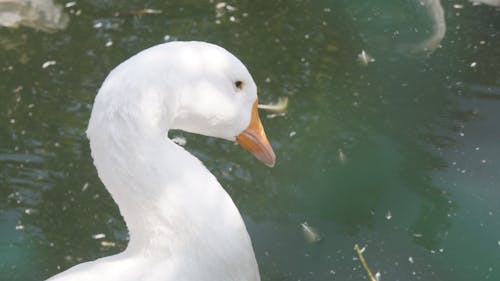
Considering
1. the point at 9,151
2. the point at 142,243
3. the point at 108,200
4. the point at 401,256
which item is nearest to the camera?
the point at 142,243

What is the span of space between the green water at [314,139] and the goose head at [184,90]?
3.08 ft

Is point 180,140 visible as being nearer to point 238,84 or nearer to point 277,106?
point 277,106

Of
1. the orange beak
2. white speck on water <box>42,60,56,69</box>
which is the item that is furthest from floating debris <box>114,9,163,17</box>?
the orange beak

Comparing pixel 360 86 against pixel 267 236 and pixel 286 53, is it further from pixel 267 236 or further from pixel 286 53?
pixel 267 236

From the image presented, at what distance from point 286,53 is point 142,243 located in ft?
7.52

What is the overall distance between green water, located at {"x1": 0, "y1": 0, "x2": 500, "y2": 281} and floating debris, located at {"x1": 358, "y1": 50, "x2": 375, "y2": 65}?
3cm

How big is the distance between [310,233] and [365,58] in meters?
1.31

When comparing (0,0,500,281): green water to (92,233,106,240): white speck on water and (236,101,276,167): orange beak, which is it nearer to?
(92,233,106,240): white speck on water

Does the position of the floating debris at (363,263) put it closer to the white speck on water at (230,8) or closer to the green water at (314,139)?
the green water at (314,139)

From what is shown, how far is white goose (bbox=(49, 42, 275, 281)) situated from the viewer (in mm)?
2334

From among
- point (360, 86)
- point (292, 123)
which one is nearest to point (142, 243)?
point (292, 123)

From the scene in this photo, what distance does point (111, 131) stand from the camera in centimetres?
231

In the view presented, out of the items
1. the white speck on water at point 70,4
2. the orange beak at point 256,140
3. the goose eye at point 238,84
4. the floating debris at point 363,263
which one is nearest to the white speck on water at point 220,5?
the white speck on water at point 70,4

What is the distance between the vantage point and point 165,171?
238 cm
